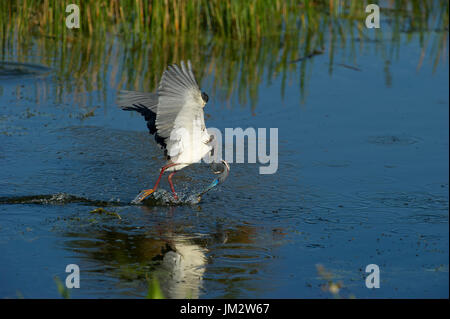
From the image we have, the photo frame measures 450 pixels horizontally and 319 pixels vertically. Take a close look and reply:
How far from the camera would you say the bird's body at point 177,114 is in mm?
5875

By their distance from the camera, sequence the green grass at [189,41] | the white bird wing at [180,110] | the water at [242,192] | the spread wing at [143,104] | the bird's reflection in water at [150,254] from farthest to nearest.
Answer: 1. the green grass at [189,41]
2. the spread wing at [143,104]
3. the white bird wing at [180,110]
4. the water at [242,192]
5. the bird's reflection in water at [150,254]

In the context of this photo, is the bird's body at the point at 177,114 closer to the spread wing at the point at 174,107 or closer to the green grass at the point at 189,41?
the spread wing at the point at 174,107

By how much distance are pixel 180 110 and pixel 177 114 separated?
88mm

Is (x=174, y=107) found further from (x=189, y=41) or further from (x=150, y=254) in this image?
(x=189, y=41)

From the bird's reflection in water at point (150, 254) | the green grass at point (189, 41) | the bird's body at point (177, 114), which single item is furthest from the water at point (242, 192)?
the bird's body at point (177, 114)

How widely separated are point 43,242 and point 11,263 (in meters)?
0.43

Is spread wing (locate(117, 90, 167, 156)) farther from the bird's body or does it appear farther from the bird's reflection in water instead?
the bird's reflection in water

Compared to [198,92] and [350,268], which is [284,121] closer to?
[198,92]

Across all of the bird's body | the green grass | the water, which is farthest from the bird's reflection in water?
the green grass

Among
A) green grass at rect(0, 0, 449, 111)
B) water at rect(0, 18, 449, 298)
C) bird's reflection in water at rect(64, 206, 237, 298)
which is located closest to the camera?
bird's reflection in water at rect(64, 206, 237, 298)

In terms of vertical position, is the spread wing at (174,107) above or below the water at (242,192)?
above

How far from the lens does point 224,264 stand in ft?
17.3

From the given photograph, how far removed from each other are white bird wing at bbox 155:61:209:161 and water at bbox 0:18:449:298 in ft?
1.94

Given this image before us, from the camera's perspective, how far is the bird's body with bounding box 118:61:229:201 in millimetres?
5875
